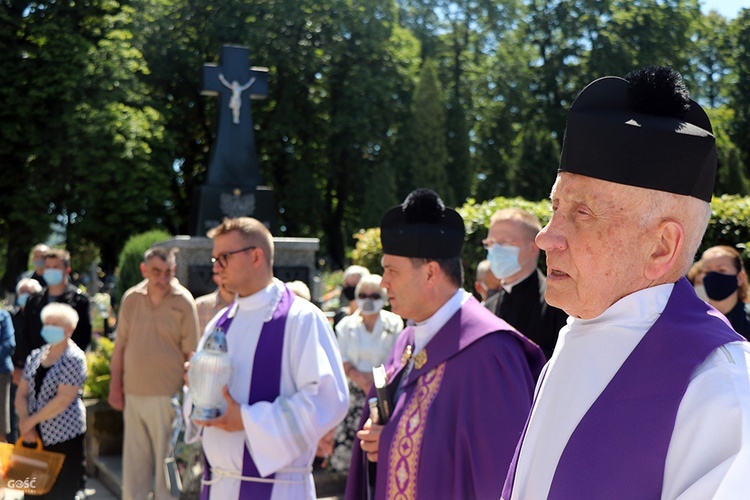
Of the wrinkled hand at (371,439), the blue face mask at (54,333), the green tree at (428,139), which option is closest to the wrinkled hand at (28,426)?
the blue face mask at (54,333)

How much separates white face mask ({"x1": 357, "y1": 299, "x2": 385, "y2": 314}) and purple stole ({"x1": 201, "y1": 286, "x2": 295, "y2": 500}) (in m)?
2.77

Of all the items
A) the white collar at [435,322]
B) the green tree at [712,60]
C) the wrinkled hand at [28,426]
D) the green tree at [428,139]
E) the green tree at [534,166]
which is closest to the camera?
the white collar at [435,322]

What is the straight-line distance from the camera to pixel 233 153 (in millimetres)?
14180

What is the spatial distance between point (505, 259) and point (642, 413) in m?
3.20

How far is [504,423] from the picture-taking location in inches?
124

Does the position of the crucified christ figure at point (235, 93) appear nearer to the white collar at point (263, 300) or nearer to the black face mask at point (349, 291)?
the black face mask at point (349, 291)

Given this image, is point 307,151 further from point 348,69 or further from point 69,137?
point 69,137

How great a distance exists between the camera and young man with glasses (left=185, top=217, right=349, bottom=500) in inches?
159

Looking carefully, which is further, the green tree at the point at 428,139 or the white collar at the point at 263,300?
the green tree at the point at 428,139

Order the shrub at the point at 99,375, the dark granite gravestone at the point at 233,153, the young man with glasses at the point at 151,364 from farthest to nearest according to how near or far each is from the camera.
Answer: the dark granite gravestone at the point at 233,153 < the shrub at the point at 99,375 < the young man with glasses at the point at 151,364

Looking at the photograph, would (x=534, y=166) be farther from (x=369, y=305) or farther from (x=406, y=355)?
(x=406, y=355)

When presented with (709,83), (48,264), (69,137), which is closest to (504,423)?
(48,264)

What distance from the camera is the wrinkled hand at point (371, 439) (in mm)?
3414

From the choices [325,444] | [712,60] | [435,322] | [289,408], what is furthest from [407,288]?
[712,60]
